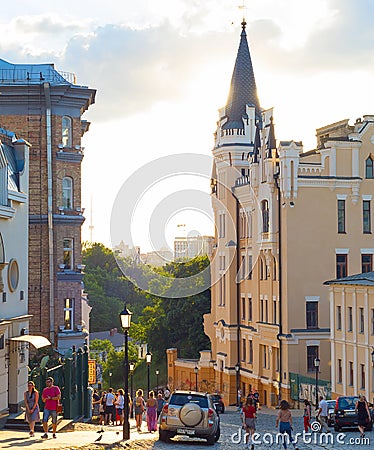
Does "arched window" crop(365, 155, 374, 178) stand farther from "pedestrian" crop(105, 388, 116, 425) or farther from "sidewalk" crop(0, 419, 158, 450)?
"sidewalk" crop(0, 419, 158, 450)

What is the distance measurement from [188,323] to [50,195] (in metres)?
40.1

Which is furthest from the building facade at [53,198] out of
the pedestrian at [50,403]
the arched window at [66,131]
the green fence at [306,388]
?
the pedestrian at [50,403]

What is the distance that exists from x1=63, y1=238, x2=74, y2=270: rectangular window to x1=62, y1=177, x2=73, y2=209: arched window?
5.85 feet

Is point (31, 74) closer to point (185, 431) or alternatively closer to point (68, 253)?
point (68, 253)

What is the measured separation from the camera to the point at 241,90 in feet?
229

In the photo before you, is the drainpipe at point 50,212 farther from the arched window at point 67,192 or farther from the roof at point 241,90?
the roof at point 241,90

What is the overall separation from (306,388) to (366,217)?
1160cm

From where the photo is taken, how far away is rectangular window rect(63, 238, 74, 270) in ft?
161

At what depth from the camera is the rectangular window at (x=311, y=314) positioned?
2233 inches

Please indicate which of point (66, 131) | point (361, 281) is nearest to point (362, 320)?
point (361, 281)

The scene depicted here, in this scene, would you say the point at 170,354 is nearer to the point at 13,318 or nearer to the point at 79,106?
the point at 79,106

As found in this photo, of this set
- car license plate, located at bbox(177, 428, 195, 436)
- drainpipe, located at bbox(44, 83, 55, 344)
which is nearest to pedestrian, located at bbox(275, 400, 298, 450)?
car license plate, located at bbox(177, 428, 195, 436)

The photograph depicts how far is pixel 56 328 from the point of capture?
1893 inches

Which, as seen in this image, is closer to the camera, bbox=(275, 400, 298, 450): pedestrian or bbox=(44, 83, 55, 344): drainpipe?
bbox=(275, 400, 298, 450): pedestrian
